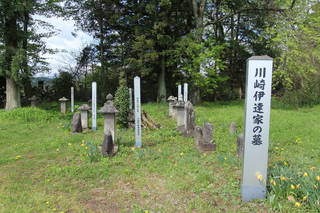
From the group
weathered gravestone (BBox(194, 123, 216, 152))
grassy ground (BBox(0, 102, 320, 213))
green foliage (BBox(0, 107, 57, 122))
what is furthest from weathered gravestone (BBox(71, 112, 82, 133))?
weathered gravestone (BBox(194, 123, 216, 152))

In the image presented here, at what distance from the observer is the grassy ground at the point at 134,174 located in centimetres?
296

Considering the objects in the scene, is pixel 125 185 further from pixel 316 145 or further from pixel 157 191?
pixel 316 145

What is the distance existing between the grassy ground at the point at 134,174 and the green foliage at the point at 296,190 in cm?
7

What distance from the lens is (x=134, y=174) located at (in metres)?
3.93

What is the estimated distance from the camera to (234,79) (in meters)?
21.8

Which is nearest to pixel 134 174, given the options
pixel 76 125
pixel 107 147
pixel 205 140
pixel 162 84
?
pixel 107 147

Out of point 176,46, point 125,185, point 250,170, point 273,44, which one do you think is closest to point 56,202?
point 125,185

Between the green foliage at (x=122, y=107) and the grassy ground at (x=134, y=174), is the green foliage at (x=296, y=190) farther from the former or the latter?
the green foliage at (x=122, y=107)

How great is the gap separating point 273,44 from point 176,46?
5958 mm

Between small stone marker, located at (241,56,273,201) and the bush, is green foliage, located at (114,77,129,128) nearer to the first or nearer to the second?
the bush

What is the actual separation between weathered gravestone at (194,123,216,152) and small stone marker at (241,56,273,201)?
2.11m

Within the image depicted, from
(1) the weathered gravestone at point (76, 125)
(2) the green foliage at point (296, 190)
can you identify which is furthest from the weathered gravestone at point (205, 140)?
(1) the weathered gravestone at point (76, 125)

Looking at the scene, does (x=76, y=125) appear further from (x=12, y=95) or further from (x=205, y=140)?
(x=12, y=95)

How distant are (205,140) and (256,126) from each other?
2.38m
